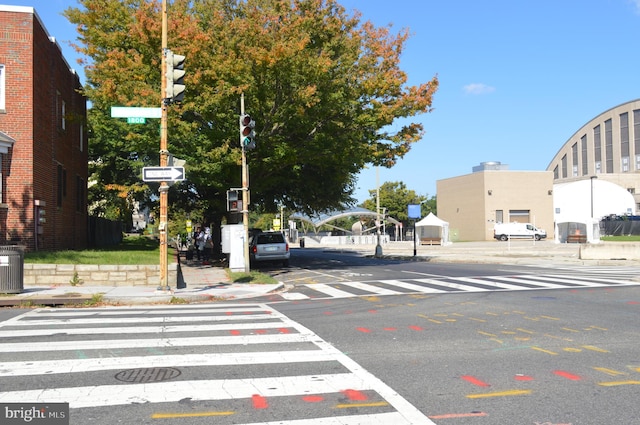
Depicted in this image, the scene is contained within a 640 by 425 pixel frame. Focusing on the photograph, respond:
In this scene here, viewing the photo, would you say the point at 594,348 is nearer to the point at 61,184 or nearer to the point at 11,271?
the point at 11,271

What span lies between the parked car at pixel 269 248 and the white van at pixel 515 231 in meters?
43.0

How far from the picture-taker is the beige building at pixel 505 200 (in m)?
68.7

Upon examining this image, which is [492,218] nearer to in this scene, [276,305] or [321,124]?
[321,124]

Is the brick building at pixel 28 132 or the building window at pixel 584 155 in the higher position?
the building window at pixel 584 155

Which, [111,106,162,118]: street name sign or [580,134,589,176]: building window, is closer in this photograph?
[111,106,162,118]: street name sign

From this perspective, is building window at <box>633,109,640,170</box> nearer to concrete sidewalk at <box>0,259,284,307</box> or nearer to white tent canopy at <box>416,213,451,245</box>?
white tent canopy at <box>416,213,451,245</box>

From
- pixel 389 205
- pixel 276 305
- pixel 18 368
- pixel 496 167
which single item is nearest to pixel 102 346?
pixel 18 368

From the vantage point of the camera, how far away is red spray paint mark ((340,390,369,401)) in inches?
211

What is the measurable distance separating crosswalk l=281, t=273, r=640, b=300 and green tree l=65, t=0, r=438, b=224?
22.9ft

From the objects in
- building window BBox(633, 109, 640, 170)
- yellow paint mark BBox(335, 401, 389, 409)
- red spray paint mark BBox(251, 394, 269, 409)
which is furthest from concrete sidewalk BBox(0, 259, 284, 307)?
building window BBox(633, 109, 640, 170)

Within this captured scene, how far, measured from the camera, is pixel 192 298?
1367 cm

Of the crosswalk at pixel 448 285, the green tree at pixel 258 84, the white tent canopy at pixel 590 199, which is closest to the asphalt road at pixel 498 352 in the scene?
the crosswalk at pixel 448 285

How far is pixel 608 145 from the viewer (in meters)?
91.7

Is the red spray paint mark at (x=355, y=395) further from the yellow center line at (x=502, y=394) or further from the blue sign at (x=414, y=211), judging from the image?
the blue sign at (x=414, y=211)
